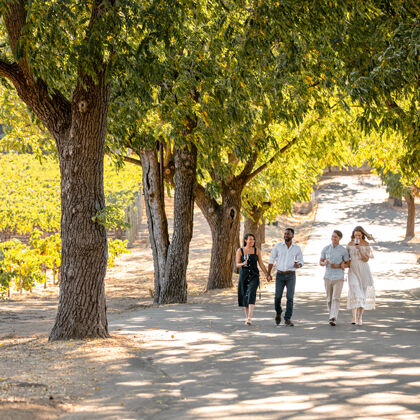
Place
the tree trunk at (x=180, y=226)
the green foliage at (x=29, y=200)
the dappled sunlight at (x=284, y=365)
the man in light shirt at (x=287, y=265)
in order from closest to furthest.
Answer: the dappled sunlight at (x=284, y=365)
the man in light shirt at (x=287, y=265)
the tree trunk at (x=180, y=226)
the green foliage at (x=29, y=200)

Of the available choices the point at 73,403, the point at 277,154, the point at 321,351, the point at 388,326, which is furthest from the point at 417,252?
the point at 73,403

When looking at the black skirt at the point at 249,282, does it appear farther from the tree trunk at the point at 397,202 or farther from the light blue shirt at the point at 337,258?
the tree trunk at the point at 397,202

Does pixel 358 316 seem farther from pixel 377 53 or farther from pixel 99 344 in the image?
pixel 99 344

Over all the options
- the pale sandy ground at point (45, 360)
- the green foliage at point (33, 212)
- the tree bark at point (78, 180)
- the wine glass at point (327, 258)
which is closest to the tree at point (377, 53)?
the wine glass at point (327, 258)

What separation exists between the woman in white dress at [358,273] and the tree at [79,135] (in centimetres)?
425

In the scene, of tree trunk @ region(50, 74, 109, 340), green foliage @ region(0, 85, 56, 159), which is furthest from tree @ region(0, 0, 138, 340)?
green foliage @ region(0, 85, 56, 159)

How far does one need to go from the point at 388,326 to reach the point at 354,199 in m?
45.9

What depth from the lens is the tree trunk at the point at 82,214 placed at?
9.25 meters

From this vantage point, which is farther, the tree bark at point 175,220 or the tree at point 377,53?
the tree bark at point 175,220

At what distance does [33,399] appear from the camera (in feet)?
19.4

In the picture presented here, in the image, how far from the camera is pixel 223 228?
63.5 feet

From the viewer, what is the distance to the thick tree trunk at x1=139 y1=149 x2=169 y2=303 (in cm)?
1585

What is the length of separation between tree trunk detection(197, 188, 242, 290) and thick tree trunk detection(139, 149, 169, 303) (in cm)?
321

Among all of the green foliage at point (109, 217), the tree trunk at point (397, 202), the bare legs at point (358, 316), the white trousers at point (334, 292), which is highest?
the tree trunk at point (397, 202)
